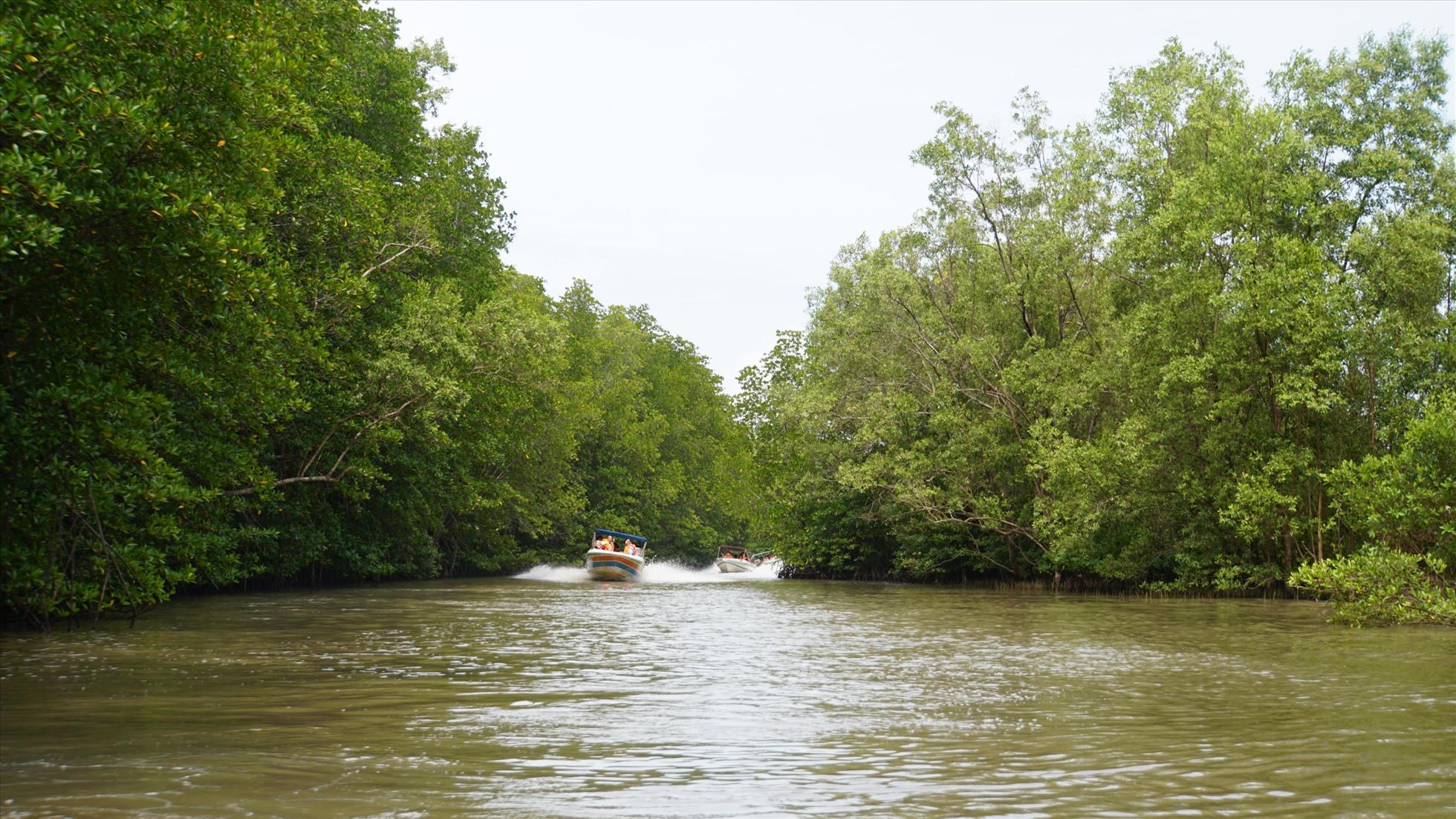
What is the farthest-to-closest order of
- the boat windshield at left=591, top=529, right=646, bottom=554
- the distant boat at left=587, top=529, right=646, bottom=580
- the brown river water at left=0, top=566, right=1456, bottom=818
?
the boat windshield at left=591, top=529, right=646, bottom=554
the distant boat at left=587, top=529, right=646, bottom=580
the brown river water at left=0, top=566, right=1456, bottom=818

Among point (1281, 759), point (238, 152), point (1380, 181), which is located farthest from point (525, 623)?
point (1380, 181)

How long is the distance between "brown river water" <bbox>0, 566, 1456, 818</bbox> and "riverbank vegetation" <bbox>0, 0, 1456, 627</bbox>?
3.38 meters

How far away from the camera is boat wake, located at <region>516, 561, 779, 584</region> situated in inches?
2020

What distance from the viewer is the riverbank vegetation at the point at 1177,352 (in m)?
26.8

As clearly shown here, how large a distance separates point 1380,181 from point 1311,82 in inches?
117

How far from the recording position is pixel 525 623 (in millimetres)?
21594

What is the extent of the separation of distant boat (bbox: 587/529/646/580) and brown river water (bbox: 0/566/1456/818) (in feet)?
96.8

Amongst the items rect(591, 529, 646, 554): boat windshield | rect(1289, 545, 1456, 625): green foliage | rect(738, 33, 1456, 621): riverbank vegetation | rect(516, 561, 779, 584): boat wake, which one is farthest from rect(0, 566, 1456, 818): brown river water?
rect(516, 561, 779, 584): boat wake

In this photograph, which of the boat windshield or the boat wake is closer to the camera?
the boat windshield

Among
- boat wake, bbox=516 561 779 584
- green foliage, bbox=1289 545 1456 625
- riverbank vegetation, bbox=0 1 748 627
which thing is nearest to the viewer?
riverbank vegetation, bbox=0 1 748 627

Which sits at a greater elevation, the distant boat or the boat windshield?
the boat windshield

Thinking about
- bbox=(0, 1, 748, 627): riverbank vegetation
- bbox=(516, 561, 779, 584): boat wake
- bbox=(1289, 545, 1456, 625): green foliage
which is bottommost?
bbox=(516, 561, 779, 584): boat wake

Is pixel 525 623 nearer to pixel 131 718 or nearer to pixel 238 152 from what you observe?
pixel 238 152

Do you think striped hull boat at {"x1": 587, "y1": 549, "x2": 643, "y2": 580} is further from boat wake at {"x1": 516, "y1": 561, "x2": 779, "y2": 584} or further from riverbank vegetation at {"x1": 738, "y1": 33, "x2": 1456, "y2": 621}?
riverbank vegetation at {"x1": 738, "y1": 33, "x2": 1456, "y2": 621}
